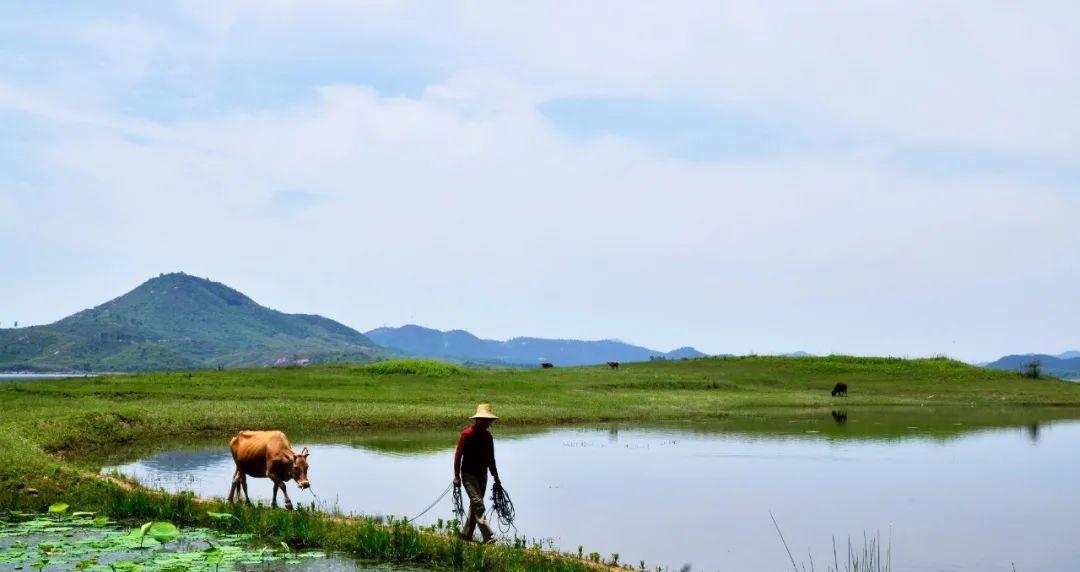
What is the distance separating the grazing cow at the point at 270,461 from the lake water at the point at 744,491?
7.13 ft

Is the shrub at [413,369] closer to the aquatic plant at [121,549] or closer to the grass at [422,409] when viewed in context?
the grass at [422,409]

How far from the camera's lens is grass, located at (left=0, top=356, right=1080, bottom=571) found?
66.4ft

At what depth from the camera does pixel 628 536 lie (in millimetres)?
22531

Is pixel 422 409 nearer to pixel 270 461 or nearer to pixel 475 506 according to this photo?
pixel 270 461

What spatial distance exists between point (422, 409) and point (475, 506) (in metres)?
36.2

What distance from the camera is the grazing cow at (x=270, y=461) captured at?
2319cm

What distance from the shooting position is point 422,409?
5491 cm

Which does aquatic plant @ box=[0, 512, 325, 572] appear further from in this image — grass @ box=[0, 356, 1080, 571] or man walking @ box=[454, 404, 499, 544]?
man walking @ box=[454, 404, 499, 544]

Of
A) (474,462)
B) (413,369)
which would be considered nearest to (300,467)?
(474,462)

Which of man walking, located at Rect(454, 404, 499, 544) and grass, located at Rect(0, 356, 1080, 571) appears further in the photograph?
grass, located at Rect(0, 356, 1080, 571)

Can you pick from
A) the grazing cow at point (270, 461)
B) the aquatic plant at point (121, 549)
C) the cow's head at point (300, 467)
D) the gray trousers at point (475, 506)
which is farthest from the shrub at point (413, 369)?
the gray trousers at point (475, 506)

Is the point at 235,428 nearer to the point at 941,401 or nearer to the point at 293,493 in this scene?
the point at 293,493

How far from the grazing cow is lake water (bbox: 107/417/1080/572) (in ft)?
7.13

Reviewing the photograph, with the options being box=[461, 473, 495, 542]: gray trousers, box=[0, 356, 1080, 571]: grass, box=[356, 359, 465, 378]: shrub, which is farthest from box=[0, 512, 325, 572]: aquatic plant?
box=[356, 359, 465, 378]: shrub
